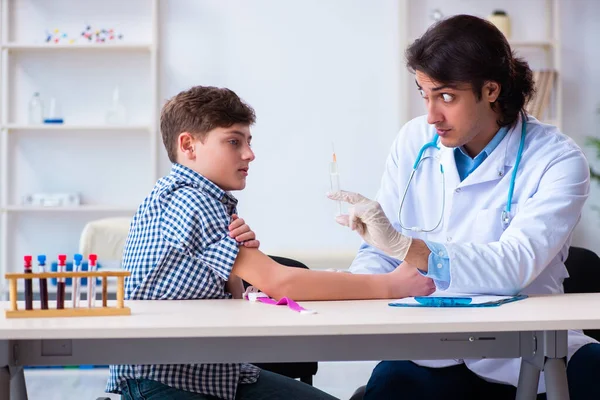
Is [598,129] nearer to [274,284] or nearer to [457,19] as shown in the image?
[457,19]

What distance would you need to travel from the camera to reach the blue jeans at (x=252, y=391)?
1.50m

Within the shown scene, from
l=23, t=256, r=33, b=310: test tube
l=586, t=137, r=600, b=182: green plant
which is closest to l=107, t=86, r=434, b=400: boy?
l=23, t=256, r=33, b=310: test tube

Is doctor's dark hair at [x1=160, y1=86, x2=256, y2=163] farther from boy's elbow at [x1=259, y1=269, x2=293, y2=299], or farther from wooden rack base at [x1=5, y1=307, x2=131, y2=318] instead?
wooden rack base at [x1=5, y1=307, x2=131, y2=318]

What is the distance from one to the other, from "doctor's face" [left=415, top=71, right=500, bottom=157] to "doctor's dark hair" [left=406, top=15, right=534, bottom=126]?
2cm

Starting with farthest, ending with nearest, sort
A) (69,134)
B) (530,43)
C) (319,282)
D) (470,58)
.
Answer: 1. (69,134)
2. (530,43)
3. (470,58)
4. (319,282)

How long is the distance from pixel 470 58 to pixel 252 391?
885 millimetres

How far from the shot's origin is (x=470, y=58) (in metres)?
1.85

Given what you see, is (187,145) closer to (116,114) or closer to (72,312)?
(72,312)

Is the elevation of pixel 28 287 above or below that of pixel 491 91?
below

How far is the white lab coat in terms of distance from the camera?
167 cm

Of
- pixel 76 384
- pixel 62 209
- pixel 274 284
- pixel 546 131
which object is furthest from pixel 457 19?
pixel 62 209

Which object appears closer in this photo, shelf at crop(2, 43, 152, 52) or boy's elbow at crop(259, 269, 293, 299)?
boy's elbow at crop(259, 269, 293, 299)

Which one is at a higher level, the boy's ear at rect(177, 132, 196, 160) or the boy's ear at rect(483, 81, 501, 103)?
the boy's ear at rect(483, 81, 501, 103)

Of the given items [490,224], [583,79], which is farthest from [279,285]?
[583,79]
